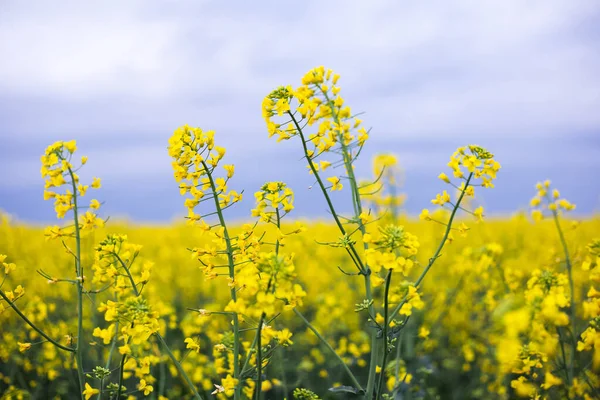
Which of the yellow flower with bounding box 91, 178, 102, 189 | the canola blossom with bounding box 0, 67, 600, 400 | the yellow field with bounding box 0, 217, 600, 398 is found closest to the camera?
the canola blossom with bounding box 0, 67, 600, 400

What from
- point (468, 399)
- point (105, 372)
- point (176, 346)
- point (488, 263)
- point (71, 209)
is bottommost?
point (468, 399)

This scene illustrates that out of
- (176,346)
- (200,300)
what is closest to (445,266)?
(200,300)

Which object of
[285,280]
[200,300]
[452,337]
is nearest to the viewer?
[285,280]

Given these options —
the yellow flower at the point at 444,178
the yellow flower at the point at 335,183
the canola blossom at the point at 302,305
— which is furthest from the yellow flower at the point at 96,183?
the yellow flower at the point at 444,178

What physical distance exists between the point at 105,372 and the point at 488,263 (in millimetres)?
3801

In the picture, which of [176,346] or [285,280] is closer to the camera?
[285,280]

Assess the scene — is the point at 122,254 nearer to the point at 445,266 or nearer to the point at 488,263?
the point at 488,263

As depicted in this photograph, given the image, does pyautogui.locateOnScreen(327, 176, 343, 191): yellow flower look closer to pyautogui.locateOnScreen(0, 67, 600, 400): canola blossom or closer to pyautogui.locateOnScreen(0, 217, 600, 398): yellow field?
pyautogui.locateOnScreen(0, 67, 600, 400): canola blossom

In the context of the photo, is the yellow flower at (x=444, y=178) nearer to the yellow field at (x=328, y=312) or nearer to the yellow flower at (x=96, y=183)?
the yellow field at (x=328, y=312)

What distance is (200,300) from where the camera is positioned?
9.97 meters

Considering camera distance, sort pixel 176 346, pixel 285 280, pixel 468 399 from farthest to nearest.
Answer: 1. pixel 176 346
2. pixel 468 399
3. pixel 285 280

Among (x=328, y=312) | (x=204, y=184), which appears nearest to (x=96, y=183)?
(x=204, y=184)

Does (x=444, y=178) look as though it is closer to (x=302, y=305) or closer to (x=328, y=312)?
(x=302, y=305)

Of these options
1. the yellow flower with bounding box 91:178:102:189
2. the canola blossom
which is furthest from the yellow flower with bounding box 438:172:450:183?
the yellow flower with bounding box 91:178:102:189
